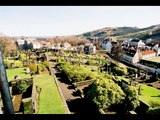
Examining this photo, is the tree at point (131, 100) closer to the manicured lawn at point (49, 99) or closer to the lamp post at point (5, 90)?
the manicured lawn at point (49, 99)

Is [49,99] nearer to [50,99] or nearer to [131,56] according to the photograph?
[50,99]

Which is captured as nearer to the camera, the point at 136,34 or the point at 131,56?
the point at 131,56

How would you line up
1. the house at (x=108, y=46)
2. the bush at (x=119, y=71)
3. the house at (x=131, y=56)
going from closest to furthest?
1. the bush at (x=119, y=71)
2. the house at (x=131, y=56)
3. the house at (x=108, y=46)

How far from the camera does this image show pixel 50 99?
15.9m

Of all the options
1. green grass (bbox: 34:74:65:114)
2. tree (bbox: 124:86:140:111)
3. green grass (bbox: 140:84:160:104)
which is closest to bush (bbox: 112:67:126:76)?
green grass (bbox: 140:84:160:104)

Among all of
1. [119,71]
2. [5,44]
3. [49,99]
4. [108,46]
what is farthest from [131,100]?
[108,46]

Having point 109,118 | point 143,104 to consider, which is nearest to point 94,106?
point 143,104

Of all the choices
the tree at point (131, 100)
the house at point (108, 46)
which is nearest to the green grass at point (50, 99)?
the tree at point (131, 100)

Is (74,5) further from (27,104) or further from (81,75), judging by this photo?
(81,75)

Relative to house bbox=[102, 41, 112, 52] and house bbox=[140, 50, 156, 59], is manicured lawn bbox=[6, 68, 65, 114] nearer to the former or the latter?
house bbox=[140, 50, 156, 59]

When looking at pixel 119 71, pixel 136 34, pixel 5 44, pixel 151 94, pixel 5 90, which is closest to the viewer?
pixel 5 90

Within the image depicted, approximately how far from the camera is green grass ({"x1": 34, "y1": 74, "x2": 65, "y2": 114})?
13633 mm

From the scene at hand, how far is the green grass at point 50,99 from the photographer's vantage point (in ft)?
44.7
